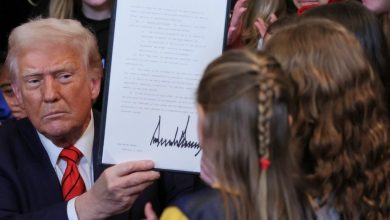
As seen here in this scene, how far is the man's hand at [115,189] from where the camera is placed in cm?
191

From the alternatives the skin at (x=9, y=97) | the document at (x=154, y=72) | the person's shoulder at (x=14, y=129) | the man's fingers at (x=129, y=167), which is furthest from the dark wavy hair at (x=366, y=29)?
the skin at (x=9, y=97)

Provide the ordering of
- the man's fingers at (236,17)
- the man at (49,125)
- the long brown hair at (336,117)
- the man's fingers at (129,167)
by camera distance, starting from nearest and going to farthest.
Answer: the long brown hair at (336,117), the man's fingers at (129,167), the man at (49,125), the man's fingers at (236,17)

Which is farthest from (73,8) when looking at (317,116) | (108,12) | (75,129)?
(317,116)

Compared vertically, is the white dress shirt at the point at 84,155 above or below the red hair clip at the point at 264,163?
below

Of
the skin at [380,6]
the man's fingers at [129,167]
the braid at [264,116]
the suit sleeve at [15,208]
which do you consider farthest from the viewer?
the skin at [380,6]

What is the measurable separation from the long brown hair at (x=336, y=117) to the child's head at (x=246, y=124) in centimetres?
10

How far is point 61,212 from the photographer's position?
6.56ft

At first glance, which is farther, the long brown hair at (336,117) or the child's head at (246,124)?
the long brown hair at (336,117)

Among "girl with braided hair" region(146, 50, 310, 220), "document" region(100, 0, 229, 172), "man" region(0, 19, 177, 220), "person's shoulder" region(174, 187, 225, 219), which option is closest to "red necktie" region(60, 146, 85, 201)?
"man" region(0, 19, 177, 220)

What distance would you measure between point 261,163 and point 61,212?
843 mm

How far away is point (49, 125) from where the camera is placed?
2148 millimetres

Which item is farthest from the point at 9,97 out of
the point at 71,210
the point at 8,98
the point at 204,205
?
the point at 204,205

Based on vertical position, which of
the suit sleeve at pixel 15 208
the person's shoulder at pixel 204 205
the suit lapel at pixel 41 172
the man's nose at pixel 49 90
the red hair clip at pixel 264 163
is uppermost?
the red hair clip at pixel 264 163
